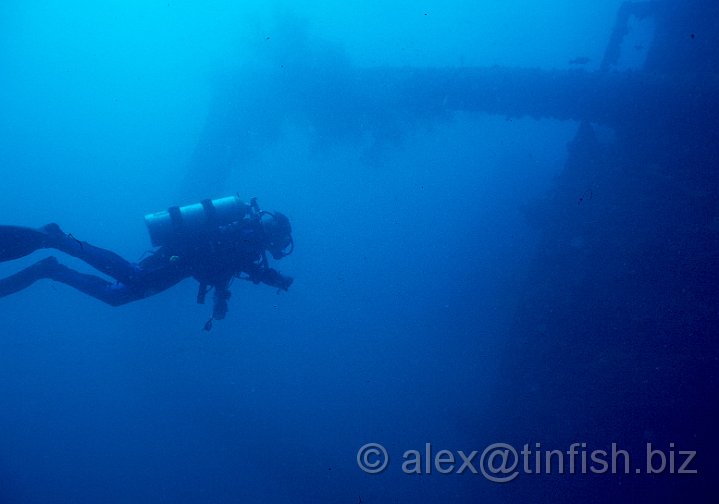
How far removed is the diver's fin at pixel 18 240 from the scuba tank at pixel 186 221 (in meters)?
1.04

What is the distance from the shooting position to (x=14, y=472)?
18.0 meters

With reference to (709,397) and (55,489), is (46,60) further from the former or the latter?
(709,397)

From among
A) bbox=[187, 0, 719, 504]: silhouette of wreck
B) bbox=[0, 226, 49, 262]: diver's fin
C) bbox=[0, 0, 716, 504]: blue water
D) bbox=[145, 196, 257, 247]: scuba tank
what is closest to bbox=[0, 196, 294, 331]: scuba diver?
bbox=[145, 196, 257, 247]: scuba tank

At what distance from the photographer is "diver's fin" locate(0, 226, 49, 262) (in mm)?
4070

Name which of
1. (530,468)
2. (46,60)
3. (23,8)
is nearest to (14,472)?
(530,468)

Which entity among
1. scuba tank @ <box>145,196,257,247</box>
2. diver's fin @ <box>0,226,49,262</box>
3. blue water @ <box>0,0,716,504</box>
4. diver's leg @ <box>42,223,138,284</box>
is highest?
blue water @ <box>0,0,716,504</box>

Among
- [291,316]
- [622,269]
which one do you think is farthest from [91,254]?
[291,316]

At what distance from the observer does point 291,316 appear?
97.8ft

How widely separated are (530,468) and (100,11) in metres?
124

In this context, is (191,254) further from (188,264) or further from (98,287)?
(98,287)

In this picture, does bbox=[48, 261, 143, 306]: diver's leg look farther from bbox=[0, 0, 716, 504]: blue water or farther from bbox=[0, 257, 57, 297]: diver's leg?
bbox=[0, 0, 716, 504]: blue water

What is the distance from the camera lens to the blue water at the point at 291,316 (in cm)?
1354

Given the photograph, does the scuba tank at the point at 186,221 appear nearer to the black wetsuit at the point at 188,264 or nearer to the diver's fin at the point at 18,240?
the black wetsuit at the point at 188,264

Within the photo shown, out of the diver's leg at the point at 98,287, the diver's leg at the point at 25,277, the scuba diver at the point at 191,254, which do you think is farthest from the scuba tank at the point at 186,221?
the diver's leg at the point at 25,277
